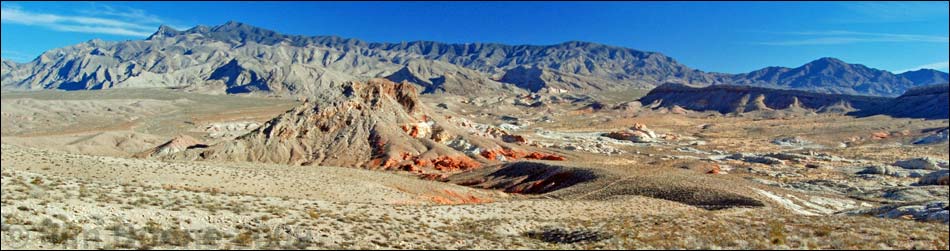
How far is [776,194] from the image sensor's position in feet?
120

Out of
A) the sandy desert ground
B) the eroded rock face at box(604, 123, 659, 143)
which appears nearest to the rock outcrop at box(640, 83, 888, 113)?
the eroded rock face at box(604, 123, 659, 143)

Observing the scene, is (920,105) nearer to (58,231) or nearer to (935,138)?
(935,138)

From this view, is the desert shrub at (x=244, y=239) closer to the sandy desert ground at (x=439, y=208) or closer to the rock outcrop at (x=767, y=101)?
the sandy desert ground at (x=439, y=208)

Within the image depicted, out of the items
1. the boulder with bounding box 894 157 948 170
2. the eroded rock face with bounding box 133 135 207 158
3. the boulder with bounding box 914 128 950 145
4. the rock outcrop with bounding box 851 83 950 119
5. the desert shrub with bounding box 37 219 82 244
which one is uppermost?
the rock outcrop with bounding box 851 83 950 119

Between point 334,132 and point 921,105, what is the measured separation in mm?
162055

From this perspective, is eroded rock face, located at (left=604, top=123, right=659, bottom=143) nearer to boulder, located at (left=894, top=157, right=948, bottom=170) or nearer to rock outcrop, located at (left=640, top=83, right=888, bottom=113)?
boulder, located at (left=894, top=157, right=948, bottom=170)

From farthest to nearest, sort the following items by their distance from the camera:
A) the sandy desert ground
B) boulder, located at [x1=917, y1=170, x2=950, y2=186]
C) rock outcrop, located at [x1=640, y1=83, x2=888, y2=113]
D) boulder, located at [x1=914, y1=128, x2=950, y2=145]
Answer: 1. rock outcrop, located at [x1=640, y1=83, x2=888, y2=113]
2. boulder, located at [x1=914, y1=128, x2=950, y2=145]
3. boulder, located at [x1=917, y1=170, x2=950, y2=186]
4. the sandy desert ground

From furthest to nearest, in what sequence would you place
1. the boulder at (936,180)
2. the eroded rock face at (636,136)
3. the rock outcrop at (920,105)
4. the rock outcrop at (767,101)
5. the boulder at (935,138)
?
the rock outcrop at (767,101) < the rock outcrop at (920,105) < the eroded rock face at (636,136) < the boulder at (935,138) < the boulder at (936,180)

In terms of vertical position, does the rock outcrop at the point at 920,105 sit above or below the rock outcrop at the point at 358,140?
above

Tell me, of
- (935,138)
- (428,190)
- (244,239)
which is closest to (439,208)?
(244,239)

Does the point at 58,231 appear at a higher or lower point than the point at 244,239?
higher

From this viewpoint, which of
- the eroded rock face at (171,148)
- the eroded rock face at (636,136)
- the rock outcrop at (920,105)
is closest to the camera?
the eroded rock face at (171,148)

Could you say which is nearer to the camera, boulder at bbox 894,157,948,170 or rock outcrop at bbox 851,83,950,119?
boulder at bbox 894,157,948,170

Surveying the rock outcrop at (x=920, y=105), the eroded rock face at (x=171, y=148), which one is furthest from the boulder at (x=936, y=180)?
the rock outcrop at (x=920, y=105)
